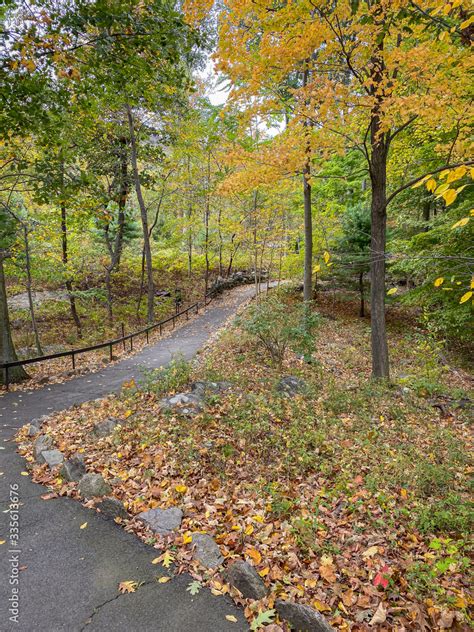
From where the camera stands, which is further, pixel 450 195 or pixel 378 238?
pixel 378 238

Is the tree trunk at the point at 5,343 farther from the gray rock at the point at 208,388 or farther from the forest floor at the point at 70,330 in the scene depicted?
the gray rock at the point at 208,388

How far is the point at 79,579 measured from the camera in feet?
10.9

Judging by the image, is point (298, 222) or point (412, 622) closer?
point (412, 622)

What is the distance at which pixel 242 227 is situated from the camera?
1889cm

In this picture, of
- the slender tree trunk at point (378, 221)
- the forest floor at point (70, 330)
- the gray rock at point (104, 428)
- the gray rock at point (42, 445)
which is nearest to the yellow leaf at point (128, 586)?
the gray rock at point (104, 428)

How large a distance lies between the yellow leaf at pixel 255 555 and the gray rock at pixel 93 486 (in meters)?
2.06

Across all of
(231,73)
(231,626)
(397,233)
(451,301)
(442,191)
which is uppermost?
(231,73)

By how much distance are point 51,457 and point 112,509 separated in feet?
5.77

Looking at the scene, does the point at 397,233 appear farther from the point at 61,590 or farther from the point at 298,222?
the point at 61,590

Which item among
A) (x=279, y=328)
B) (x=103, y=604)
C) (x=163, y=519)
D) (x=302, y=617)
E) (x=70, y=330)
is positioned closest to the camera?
(x=302, y=617)

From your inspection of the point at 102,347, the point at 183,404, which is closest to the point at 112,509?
the point at 183,404

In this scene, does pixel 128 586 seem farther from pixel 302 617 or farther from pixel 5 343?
pixel 5 343

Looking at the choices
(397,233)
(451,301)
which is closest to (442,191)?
(451,301)

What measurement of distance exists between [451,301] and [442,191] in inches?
375
